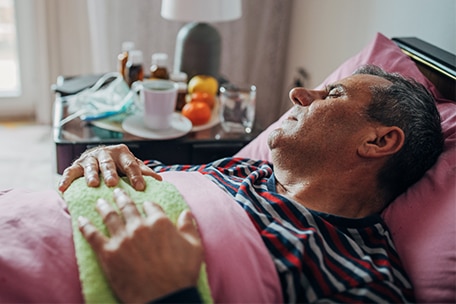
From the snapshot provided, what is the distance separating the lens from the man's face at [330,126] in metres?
1.17

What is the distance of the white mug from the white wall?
741mm

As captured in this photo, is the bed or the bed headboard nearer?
the bed

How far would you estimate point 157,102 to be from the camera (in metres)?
1.66

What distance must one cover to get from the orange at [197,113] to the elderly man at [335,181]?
505mm

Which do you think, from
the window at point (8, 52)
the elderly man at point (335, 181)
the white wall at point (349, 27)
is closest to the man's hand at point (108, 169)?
the elderly man at point (335, 181)

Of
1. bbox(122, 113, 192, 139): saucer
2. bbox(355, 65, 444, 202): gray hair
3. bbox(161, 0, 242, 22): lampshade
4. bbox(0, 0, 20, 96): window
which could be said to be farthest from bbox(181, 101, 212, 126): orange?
bbox(0, 0, 20, 96): window

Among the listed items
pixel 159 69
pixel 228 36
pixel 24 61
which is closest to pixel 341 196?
pixel 159 69

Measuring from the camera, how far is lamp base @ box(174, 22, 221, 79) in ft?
6.53

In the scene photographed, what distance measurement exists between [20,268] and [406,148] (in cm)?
77

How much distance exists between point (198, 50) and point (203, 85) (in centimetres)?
15

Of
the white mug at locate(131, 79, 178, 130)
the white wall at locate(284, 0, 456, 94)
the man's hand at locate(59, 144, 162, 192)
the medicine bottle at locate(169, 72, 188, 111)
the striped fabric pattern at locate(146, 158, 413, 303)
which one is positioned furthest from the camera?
the medicine bottle at locate(169, 72, 188, 111)

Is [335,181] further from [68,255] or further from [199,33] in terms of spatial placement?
[199,33]

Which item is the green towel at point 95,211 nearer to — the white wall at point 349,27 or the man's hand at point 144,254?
the man's hand at point 144,254

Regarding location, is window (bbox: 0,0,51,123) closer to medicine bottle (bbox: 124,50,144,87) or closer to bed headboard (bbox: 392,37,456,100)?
medicine bottle (bbox: 124,50,144,87)
